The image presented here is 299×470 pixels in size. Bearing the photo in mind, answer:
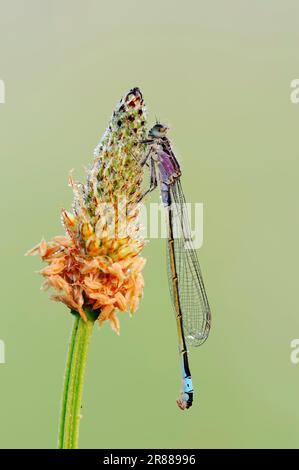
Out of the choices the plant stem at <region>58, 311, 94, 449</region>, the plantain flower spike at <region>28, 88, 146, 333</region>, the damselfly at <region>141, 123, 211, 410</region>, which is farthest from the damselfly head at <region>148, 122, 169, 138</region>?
the plant stem at <region>58, 311, 94, 449</region>

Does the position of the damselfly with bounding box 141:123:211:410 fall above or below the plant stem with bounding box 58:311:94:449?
above

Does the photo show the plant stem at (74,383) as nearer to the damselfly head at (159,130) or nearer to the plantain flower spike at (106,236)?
the plantain flower spike at (106,236)

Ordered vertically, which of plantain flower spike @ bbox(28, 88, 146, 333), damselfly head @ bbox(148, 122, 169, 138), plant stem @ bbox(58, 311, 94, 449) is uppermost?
damselfly head @ bbox(148, 122, 169, 138)

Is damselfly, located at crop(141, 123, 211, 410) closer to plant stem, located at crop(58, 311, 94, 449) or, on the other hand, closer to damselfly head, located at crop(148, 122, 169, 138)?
damselfly head, located at crop(148, 122, 169, 138)

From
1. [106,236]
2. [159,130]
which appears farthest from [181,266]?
[106,236]

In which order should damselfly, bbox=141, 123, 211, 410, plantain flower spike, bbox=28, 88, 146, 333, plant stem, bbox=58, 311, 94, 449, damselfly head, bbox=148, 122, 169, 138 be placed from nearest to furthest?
plant stem, bbox=58, 311, 94, 449
plantain flower spike, bbox=28, 88, 146, 333
damselfly head, bbox=148, 122, 169, 138
damselfly, bbox=141, 123, 211, 410

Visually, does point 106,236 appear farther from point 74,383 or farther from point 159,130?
point 159,130

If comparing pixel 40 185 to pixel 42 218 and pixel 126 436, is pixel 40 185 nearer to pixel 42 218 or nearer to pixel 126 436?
pixel 42 218
